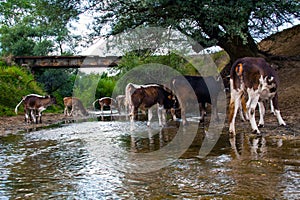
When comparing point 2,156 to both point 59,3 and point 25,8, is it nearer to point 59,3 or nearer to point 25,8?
point 59,3

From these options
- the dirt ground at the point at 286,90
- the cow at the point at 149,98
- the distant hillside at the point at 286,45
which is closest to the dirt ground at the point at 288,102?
the dirt ground at the point at 286,90

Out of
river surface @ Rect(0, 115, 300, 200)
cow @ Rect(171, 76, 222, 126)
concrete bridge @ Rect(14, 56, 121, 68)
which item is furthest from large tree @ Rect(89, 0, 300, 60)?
concrete bridge @ Rect(14, 56, 121, 68)

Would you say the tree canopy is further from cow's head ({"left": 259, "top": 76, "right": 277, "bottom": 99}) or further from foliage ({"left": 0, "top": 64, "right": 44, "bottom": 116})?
foliage ({"left": 0, "top": 64, "right": 44, "bottom": 116})

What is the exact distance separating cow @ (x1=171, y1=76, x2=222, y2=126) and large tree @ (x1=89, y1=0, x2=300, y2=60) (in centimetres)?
149

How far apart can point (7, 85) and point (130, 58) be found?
40.8 feet

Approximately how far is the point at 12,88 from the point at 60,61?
1176 cm

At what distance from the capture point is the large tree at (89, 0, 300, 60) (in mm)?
11383

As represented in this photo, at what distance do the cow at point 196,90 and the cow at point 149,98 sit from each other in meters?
0.59

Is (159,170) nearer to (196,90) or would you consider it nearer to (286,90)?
(196,90)

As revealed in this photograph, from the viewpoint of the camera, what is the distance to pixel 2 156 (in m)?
7.57

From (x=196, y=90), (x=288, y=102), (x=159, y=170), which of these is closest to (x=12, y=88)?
(x=196, y=90)

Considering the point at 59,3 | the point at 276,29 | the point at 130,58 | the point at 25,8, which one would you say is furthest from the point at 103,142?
the point at 25,8

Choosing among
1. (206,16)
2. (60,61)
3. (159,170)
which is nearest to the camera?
(159,170)

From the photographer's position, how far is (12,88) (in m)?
26.8
